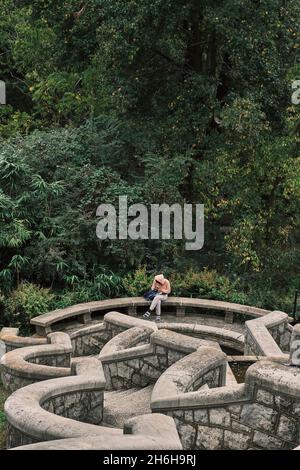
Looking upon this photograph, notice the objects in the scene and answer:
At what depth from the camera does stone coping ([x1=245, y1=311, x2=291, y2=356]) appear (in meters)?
10.5

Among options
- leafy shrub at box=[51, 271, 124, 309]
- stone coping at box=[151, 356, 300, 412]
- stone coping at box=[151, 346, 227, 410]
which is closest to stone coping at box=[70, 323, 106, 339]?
leafy shrub at box=[51, 271, 124, 309]

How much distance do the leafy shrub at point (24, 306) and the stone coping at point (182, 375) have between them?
5502mm

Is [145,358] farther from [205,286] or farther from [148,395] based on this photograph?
[205,286]

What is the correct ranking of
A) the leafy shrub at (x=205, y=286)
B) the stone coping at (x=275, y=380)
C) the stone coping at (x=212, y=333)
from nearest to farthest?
the stone coping at (x=275, y=380) → the stone coping at (x=212, y=333) → the leafy shrub at (x=205, y=286)

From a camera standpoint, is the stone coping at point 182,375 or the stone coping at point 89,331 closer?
the stone coping at point 182,375

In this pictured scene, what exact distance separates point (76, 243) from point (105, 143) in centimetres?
385

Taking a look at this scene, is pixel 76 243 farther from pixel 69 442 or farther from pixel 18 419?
pixel 69 442

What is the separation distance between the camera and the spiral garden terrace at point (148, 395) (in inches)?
222

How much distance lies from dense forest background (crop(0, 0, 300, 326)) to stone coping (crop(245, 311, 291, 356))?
254 centimetres

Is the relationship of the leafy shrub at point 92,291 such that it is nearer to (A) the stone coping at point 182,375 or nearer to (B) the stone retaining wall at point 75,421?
(B) the stone retaining wall at point 75,421

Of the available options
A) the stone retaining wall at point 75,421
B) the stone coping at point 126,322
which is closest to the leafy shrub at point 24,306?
the stone coping at point 126,322

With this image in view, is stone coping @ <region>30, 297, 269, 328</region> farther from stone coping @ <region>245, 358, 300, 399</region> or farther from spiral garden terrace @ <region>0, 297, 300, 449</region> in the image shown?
stone coping @ <region>245, 358, 300, 399</region>

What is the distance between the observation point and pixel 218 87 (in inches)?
661

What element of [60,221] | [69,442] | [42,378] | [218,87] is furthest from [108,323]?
[218,87]
